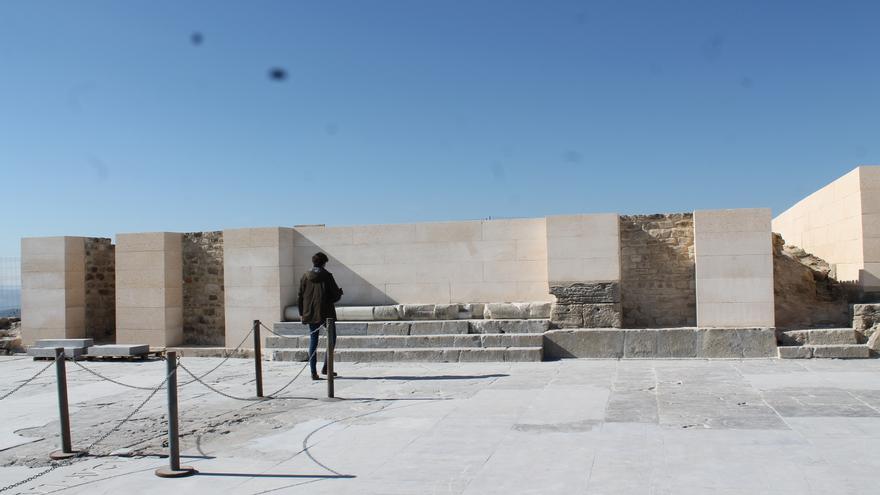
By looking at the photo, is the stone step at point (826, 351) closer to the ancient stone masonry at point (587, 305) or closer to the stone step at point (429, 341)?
the ancient stone masonry at point (587, 305)

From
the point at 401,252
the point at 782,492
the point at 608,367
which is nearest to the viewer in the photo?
the point at 782,492

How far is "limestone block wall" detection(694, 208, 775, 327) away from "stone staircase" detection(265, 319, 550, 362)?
256 centimetres

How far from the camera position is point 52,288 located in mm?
14453

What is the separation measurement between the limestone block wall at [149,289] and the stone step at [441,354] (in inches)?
146

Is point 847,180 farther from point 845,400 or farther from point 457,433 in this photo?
point 457,433

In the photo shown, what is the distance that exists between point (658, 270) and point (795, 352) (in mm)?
2461

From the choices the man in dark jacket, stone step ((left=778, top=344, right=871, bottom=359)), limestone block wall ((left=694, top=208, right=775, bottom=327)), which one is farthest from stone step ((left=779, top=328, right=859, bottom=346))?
the man in dark jacket

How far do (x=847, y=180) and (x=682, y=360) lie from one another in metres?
4.21

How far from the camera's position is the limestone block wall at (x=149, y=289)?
13.9 m

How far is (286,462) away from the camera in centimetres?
565

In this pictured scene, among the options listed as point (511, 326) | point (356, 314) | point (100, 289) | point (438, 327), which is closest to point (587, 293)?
point (511, 326)

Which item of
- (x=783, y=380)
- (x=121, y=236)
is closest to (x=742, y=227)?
(x=783, y=380)

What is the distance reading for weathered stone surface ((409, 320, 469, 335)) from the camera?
463 inches

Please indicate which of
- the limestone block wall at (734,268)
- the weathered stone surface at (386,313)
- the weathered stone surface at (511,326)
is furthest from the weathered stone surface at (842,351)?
the weathered stone surface at (386,313)
